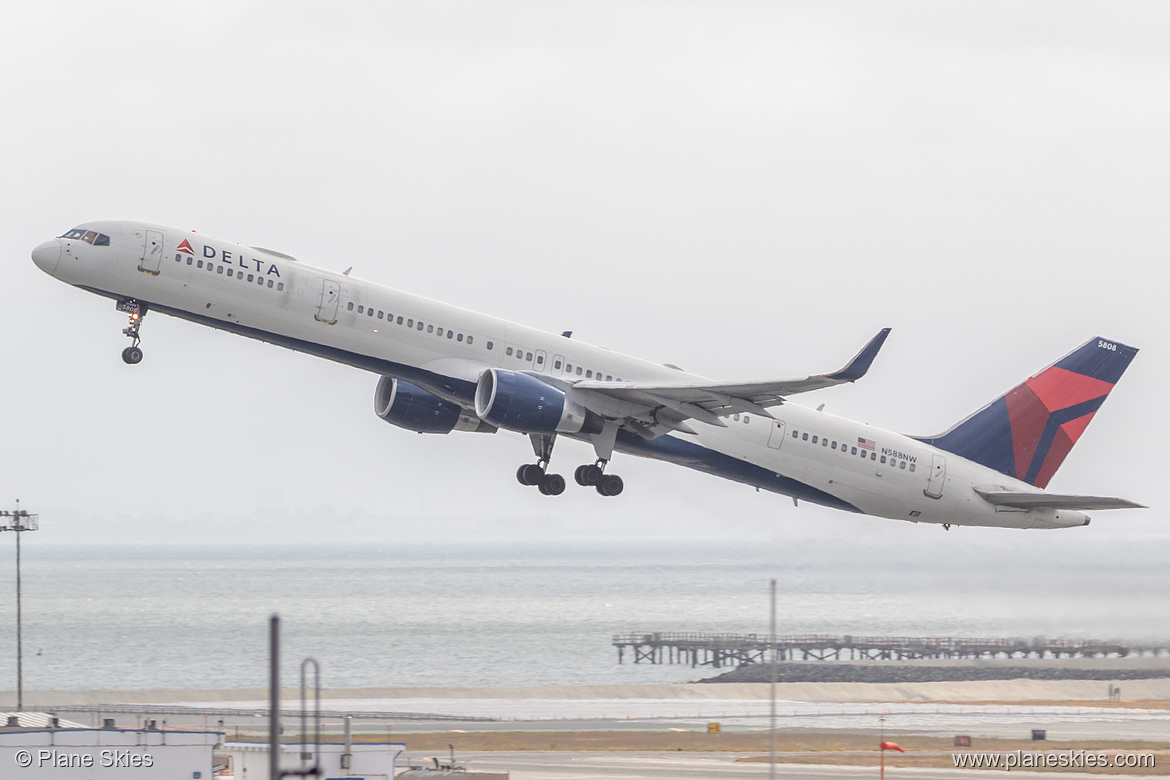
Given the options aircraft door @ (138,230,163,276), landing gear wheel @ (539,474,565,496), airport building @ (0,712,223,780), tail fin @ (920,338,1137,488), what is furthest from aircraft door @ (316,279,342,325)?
tail fin @ (920,338,1137,488)

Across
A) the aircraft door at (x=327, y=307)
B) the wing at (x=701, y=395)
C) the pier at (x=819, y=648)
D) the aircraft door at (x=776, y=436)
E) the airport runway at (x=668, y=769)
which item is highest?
the aircraft door at (x=327, y=307)

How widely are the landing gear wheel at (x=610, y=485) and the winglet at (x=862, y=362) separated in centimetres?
1016

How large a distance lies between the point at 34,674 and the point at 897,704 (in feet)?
308

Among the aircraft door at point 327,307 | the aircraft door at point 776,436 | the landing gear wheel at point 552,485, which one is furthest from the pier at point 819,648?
the aircraft door at point 327,307

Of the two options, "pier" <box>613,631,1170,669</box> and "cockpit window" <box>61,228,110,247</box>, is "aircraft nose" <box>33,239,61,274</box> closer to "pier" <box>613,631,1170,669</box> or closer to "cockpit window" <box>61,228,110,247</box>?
"cockpit window" <box>61,228,110,247</box>

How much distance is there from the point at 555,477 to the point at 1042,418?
20.3 m

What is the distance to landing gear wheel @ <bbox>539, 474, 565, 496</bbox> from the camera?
47.7m

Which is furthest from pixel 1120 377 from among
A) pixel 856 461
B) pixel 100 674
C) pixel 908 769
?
pixel 100 674

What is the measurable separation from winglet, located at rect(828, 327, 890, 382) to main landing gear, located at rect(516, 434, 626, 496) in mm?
10013

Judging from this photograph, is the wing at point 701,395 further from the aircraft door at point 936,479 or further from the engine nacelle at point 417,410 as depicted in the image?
the aircraft door at point 936,479

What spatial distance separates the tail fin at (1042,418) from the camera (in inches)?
2130

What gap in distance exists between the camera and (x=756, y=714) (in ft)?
253

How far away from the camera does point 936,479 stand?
171ft

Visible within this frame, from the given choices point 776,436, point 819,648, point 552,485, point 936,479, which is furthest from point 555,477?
point 819,648
